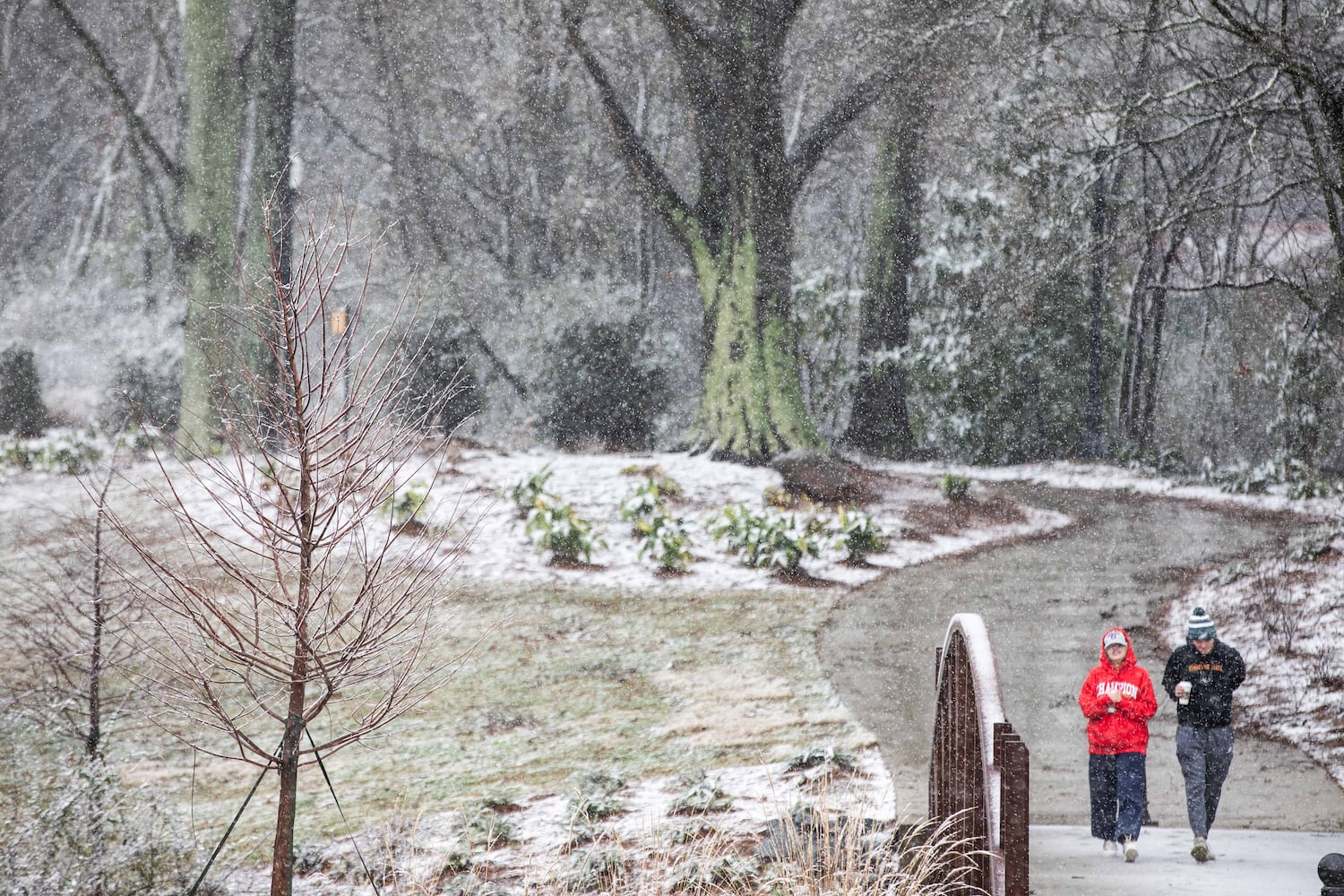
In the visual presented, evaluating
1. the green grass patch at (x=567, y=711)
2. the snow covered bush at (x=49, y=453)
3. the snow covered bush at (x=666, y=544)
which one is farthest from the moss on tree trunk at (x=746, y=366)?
the snow covered bush at (x=49, y=453)

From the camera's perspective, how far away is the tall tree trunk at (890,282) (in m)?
8.77

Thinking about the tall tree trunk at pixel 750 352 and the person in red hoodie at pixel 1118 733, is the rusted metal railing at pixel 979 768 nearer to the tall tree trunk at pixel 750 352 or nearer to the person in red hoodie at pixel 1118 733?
the person in red hoodie at pixel 1118 733

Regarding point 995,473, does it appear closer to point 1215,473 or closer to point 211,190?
point 1215,473

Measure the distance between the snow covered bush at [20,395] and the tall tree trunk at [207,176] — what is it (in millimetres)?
1147

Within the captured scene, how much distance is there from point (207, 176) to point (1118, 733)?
7700 mm

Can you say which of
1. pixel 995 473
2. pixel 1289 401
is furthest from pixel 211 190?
pixel 1289 401

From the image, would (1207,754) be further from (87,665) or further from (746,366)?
(746,366)

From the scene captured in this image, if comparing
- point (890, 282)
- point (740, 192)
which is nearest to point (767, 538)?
point (740, 192)

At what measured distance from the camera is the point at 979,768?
124 inches

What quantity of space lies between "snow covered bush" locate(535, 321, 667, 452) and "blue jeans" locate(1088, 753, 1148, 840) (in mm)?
5204

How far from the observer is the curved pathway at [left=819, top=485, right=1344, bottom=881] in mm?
4703

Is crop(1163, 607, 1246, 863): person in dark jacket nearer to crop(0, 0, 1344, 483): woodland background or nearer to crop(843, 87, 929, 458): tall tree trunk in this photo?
crop(0, 0, 1344, 483): woodland background

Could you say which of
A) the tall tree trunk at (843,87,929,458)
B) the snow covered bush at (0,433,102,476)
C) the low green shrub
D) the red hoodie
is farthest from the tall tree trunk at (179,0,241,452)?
the red hoodie

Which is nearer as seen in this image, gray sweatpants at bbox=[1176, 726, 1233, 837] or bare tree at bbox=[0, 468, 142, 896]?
gray sweatpants at bbox=[1176, 726, 1233, 837]
